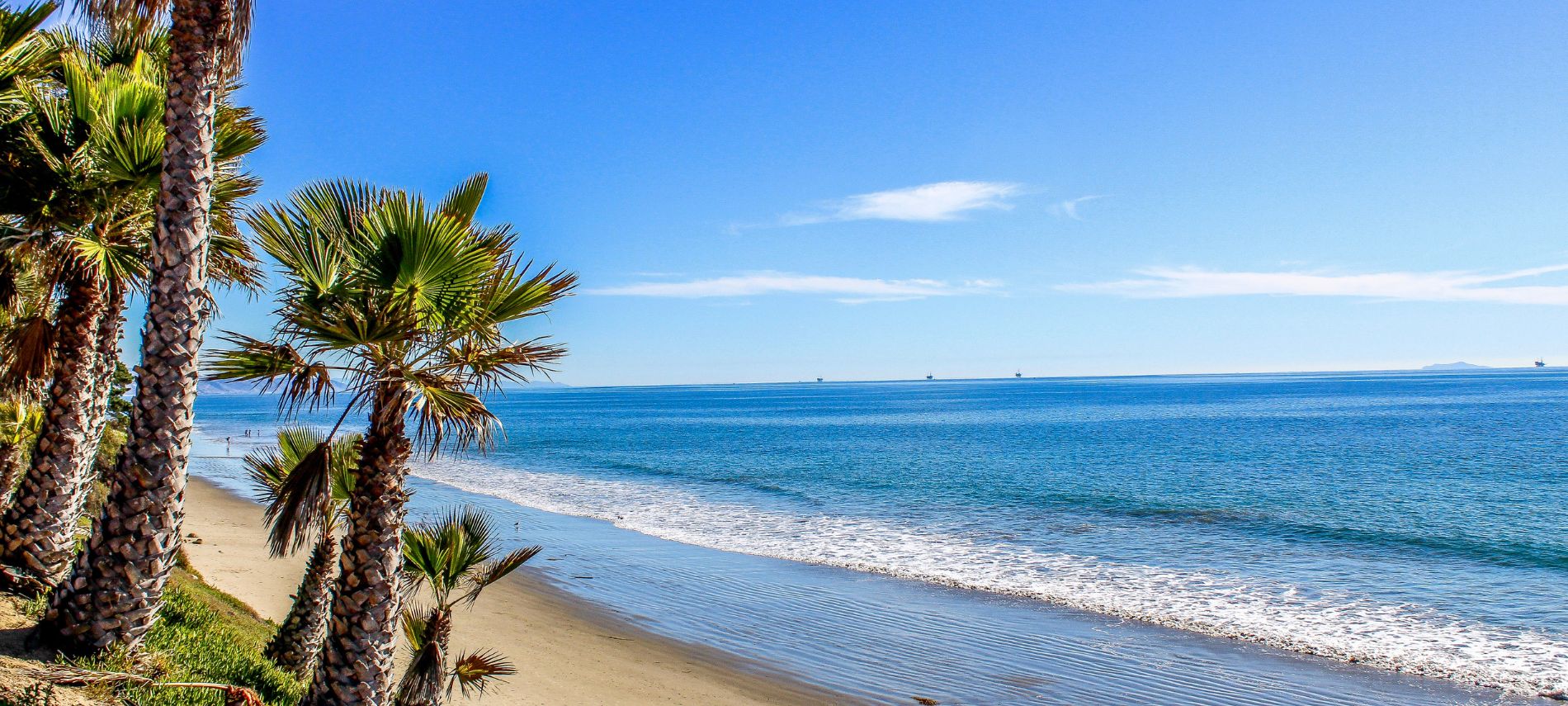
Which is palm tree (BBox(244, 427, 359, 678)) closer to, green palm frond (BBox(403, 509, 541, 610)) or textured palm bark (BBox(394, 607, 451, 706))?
green palm frond (BBox(403, 509, 541, 610))

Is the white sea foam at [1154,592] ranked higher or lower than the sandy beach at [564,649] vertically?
lower

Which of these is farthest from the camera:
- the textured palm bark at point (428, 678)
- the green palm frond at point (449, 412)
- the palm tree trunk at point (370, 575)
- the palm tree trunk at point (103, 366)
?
the palm tree trunk at point (103, 366)

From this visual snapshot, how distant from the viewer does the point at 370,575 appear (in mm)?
6863

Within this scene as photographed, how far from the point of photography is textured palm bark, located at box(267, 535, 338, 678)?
9508mm

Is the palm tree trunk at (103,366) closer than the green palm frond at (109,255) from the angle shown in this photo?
No

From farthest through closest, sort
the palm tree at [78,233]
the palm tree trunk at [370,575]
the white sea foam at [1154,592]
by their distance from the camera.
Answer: the white sea foam at [1154,592] < the palm tree at [78,233] < the palm tree trunk at [370,575]

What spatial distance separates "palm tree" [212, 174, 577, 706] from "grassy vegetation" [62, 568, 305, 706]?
117 cm

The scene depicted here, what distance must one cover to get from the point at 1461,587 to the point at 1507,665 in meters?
6.63

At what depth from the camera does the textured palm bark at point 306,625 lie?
9508 mm

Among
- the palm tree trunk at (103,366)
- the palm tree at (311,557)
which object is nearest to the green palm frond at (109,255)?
the palm tree trunk at (103,366)

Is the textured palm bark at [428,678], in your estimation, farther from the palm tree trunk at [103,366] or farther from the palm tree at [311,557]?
the palm tree trunk at [103,366]

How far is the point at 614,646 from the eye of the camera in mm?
14680

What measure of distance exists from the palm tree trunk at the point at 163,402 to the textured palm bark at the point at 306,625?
232 cm

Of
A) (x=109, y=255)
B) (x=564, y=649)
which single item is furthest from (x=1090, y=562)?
(x=109, y=255)
